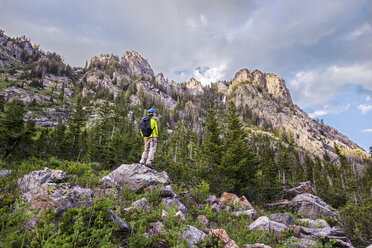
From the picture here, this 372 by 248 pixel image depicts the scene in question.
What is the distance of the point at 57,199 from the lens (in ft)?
10.1

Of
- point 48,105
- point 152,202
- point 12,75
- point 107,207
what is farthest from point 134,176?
point 12,75

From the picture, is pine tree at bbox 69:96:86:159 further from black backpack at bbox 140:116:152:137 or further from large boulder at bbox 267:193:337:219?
large boulder at bbox 267:193:337:219

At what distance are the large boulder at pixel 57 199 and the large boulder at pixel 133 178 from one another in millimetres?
3566

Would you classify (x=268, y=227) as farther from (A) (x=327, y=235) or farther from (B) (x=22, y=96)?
(B) (x=22, y=96)

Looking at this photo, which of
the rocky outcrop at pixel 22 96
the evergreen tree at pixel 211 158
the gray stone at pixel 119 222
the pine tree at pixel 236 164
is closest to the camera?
the gray stone at pixel 119 222

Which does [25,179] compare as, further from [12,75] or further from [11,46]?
[11,46]

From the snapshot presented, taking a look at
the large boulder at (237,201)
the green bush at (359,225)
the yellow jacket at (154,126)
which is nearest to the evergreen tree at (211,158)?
the large boulder at (237,201)

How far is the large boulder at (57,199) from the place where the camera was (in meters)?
3.02

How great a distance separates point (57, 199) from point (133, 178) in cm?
446

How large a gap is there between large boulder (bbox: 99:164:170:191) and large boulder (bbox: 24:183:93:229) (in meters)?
3.57

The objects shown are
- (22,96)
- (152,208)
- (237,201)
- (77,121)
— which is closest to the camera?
(152,208)

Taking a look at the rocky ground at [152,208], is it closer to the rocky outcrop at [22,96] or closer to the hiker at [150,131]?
the hiker at [150,131]

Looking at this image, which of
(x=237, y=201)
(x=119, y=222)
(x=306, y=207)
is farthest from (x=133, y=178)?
(x=306, y=207)

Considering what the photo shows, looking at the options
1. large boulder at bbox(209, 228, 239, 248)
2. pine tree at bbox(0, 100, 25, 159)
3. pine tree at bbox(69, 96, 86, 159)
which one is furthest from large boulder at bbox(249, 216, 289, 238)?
pine tree at bbox(69, 96, 86, 159)
